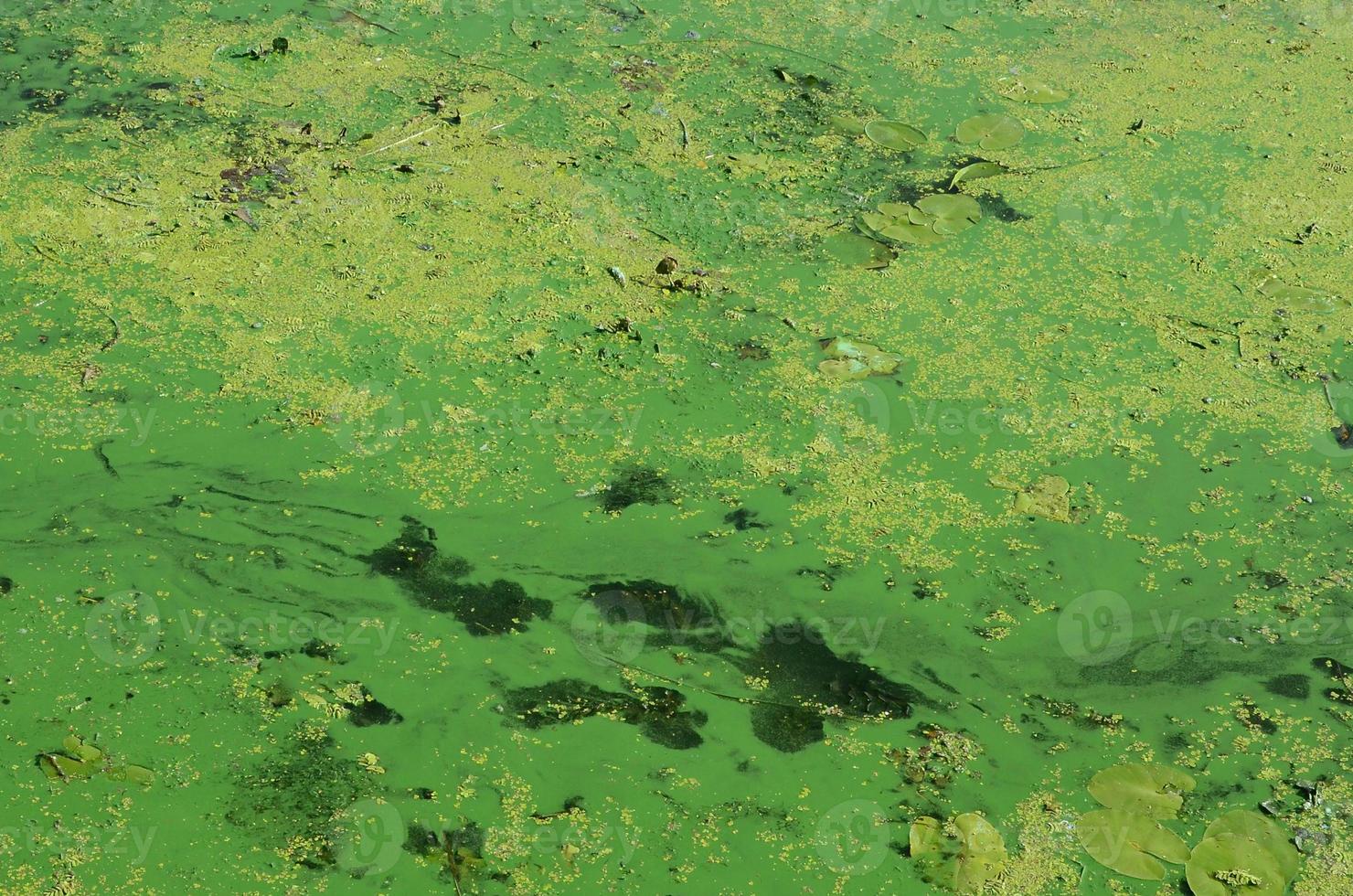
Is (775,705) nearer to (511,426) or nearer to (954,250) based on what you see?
(511,426)

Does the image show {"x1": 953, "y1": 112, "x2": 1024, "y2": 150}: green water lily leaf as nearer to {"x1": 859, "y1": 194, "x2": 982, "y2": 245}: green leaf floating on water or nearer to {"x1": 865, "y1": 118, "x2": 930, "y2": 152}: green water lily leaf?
{"x1": 865, "y1": 118, "x2": 930, "y2": 152}: green water lily leaf

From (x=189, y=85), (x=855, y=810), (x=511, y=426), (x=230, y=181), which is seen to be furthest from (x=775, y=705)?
(x=189, y=85)

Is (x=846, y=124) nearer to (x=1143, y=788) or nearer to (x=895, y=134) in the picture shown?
(x=895, y=134)

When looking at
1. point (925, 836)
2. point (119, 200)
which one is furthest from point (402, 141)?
point (925, 836)

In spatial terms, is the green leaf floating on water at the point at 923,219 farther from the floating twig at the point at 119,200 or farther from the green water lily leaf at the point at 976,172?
the floating twig at the point at 119,200

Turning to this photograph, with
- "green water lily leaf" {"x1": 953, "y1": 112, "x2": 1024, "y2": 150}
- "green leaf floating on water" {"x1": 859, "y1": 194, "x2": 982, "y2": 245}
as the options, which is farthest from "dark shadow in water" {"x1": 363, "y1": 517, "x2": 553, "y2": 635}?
"green water lily leaf" {"x1": 953, "y1": 112, "x2": 1024, "y2": 150}

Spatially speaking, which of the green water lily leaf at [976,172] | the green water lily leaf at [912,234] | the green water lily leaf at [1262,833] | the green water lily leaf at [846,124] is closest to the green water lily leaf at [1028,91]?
the green water lily leaf at [976,172]
